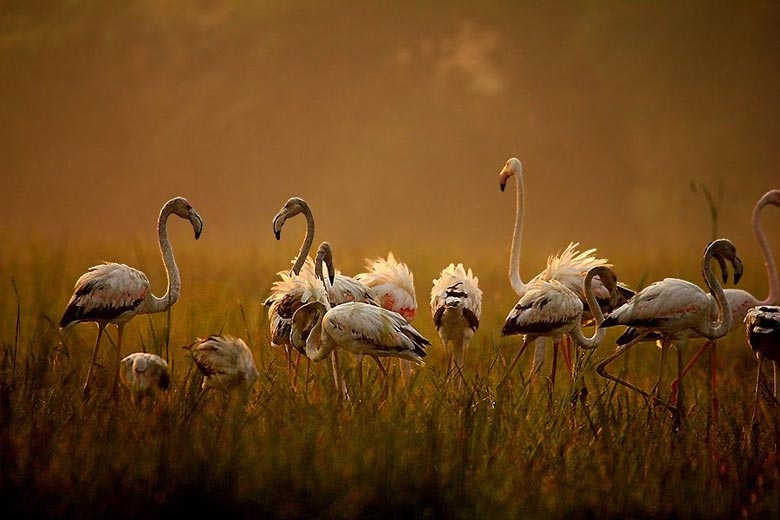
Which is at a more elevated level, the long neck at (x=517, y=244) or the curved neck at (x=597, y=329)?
the long neck at (x=517, y=244)

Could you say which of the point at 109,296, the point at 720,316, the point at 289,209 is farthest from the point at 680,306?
the point at 109,296

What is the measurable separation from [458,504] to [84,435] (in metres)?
1.95

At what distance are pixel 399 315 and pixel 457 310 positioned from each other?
34.6 inches

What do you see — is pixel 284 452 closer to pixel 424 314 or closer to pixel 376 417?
pixel 376 417

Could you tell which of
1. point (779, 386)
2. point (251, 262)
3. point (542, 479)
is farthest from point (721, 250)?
point (251, 262)

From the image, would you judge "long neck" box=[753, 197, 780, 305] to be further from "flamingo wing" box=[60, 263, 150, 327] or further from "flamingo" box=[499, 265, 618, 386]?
"flamingo wing" box=[60, 263, 150, 327]

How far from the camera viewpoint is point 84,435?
16.2ft

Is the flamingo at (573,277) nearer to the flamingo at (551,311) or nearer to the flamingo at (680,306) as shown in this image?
the flamingo at (551,311)

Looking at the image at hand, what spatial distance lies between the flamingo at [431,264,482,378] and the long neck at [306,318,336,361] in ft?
3.58

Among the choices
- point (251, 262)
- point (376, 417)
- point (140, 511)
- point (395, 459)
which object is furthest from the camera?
point (251, 262)

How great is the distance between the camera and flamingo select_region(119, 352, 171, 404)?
18.0 ft

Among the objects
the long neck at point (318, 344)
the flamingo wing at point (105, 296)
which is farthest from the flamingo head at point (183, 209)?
the long neck at point (318, 344)

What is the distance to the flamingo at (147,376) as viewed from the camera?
5473mm

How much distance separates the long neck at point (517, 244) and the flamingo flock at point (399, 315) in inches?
1.4
